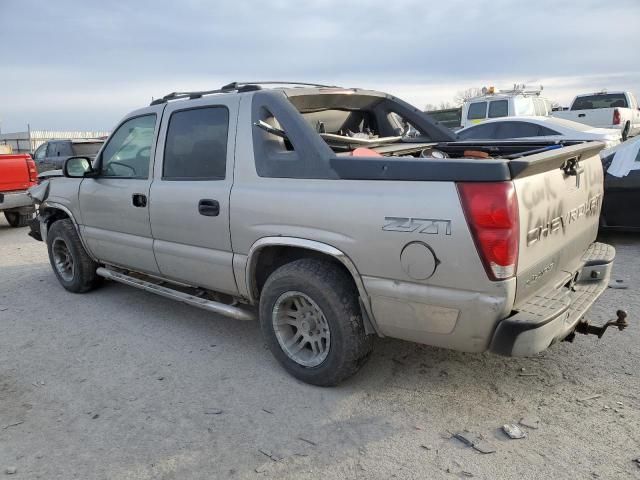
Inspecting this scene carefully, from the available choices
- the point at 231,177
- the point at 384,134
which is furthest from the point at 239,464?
the point at 384,134

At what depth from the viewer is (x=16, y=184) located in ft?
31.4

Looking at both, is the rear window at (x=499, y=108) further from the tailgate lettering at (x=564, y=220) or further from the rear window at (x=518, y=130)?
the tailgate lettering at (x=564, y=220)

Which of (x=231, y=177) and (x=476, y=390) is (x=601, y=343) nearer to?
(x=476, y=390)

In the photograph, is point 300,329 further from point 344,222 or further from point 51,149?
point 51,149

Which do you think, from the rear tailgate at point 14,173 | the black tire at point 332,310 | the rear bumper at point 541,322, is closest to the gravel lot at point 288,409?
the black tire at point 332,310

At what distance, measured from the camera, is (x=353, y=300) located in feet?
10.2

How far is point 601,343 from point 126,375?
3.47 m

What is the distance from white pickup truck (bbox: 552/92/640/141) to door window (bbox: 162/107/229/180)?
42.1 feet

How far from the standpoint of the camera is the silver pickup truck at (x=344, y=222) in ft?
8.45

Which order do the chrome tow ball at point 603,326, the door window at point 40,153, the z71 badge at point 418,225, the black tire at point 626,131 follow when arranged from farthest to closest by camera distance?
the door window at point 40,153 < the black tire at point 626,131 < the chrome tow ball at point 603,326 < the z71 badge at point 418,225

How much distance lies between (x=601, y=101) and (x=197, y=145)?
54.0 feet

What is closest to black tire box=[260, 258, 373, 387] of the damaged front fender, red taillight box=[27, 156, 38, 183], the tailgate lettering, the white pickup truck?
the tailgate lettering

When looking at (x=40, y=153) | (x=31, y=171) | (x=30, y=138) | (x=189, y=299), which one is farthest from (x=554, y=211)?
(x=30, y=138)

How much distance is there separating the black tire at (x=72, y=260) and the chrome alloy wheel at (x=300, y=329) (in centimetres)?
283
